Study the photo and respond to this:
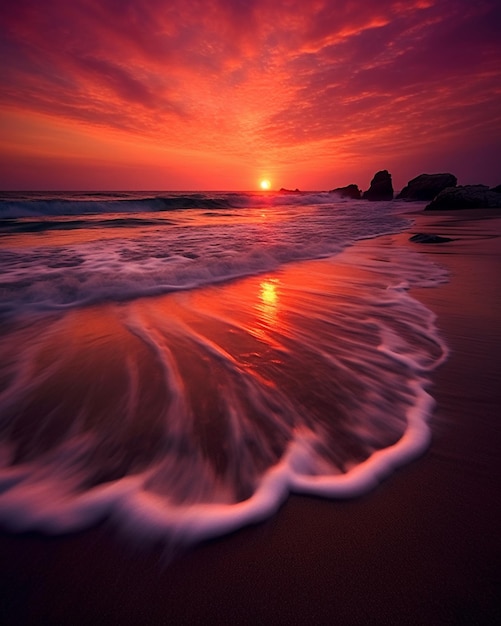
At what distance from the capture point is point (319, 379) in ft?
7.02

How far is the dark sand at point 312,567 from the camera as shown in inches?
36.4

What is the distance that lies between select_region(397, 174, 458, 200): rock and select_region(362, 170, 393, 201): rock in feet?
22.4

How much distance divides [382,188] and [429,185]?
1117 cm

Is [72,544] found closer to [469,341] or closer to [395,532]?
[395,532]

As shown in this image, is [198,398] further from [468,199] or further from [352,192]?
[352,192]

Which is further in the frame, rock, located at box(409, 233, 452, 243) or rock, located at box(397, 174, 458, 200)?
rock, located at box(397, 174, 458, 200)

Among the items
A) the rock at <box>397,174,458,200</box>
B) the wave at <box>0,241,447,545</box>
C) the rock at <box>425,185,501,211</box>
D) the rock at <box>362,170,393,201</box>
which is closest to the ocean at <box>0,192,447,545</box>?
the wave at <box>0,241,447,545</box>

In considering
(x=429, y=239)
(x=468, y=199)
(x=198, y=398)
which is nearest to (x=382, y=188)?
(x=468, y=199)

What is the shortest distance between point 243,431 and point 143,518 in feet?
1.98

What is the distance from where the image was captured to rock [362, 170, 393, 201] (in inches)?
2069

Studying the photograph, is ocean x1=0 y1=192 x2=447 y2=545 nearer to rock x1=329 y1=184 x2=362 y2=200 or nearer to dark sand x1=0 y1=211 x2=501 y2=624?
dark sand x1=0 y1=211 x2=501 y2=624

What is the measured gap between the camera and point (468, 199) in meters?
21.2

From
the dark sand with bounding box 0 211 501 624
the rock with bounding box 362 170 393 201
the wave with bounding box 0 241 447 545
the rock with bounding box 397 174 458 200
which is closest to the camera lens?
the dark sand with bounding box 0 211 501 624

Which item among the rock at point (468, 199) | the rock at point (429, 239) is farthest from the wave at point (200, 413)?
the rock at point (468, 199)
